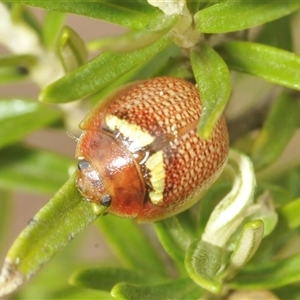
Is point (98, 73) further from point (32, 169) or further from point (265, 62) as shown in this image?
point (32, 169)

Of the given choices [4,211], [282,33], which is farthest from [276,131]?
[4,211]

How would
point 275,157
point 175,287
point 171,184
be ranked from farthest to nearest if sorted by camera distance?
point 275,157 → point 175,287 → point 171,184

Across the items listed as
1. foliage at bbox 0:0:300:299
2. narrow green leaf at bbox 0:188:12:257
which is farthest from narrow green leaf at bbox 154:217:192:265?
narrow green leaf at bbox 0:188:12:257

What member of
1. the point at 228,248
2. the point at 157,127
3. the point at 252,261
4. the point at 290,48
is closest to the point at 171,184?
the point at 157,127

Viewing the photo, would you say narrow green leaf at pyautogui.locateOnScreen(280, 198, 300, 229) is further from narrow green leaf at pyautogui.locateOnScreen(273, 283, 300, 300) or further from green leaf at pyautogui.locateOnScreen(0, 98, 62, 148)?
green leaf at pyautogui.locateOnScreen(0, 98, 62, 148)

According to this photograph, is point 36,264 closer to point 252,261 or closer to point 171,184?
point 171,184

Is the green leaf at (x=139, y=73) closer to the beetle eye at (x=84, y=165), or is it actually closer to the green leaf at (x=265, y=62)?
the green leaf at (x=265, y=62)
